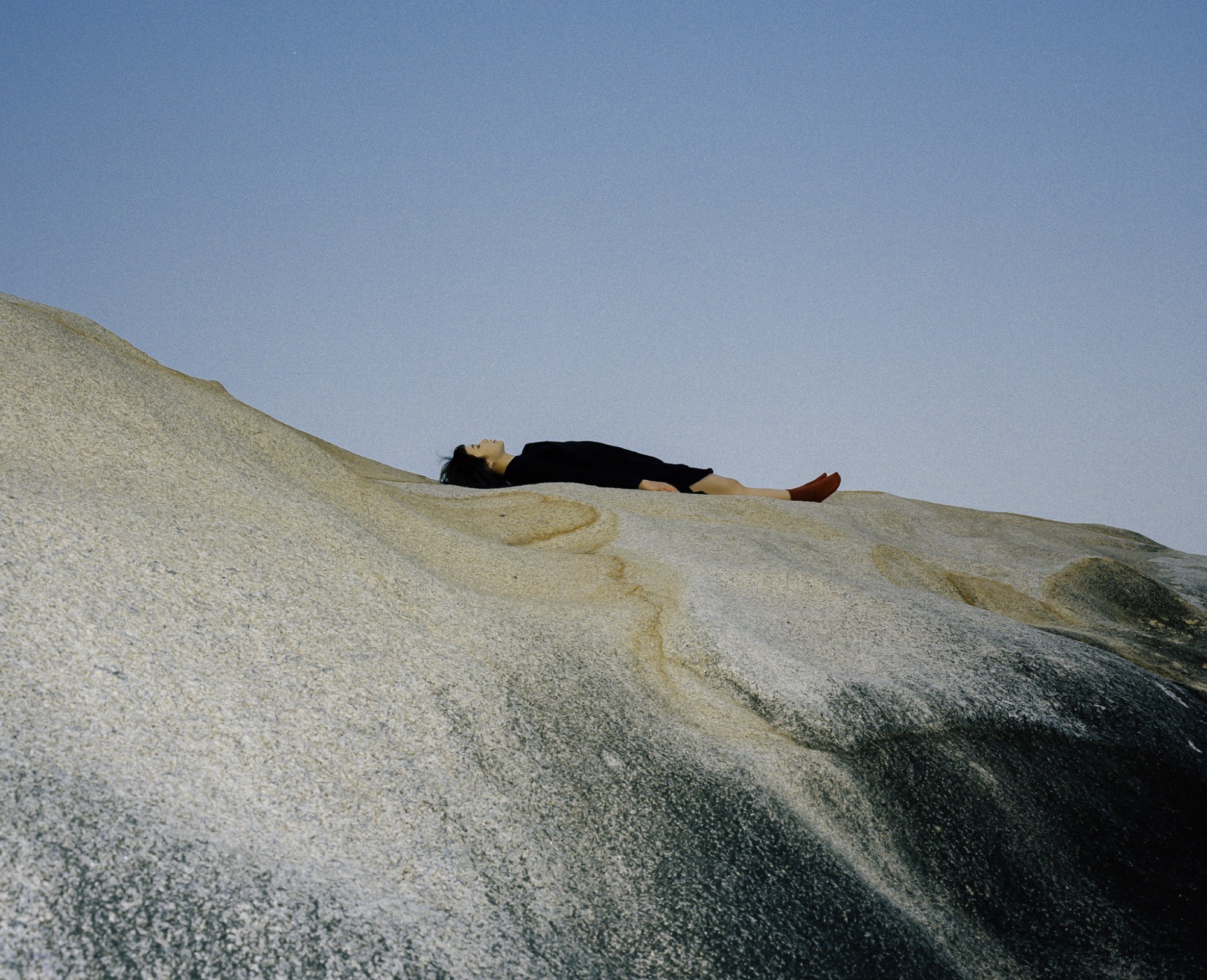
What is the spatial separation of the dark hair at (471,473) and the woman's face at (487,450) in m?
0.02

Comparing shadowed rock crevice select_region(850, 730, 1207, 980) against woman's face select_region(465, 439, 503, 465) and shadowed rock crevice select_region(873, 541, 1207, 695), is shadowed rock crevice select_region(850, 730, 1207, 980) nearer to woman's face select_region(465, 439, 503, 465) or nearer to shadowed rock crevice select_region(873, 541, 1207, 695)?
shadowed rock crevice select_region(873, 541, 1207, 695)

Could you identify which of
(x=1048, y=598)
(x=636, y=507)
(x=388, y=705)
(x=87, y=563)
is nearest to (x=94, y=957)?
(x=388, y=705)

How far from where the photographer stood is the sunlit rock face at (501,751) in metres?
1.11

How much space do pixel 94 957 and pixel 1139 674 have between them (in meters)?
2.31

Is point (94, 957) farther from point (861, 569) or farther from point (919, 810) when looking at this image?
point (861, 569)

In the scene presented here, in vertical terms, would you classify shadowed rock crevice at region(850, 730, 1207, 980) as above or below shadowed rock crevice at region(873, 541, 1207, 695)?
below

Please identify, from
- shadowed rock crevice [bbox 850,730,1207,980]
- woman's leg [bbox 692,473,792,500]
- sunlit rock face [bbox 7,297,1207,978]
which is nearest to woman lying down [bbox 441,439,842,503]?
woman's leg [bbox 692,473,792,500]

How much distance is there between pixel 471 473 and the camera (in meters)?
5.20

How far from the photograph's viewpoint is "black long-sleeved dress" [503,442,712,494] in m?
5.02

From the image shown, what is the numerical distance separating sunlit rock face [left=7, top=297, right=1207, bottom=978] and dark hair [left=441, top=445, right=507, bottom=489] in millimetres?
2456

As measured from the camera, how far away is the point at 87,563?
156 cm

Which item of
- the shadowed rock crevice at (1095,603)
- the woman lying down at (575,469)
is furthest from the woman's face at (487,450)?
the shadowed rock crevice at (1095,603)

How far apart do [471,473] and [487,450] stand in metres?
0.16

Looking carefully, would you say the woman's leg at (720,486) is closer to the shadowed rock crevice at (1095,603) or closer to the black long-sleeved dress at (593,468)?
the black long-sleeved dress at (593,468)
